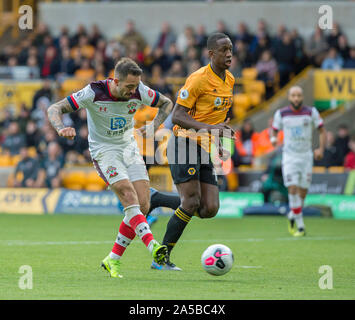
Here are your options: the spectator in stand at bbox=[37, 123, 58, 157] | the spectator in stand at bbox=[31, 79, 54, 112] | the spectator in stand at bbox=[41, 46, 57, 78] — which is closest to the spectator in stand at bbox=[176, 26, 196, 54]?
the spectator in stand at bbox=[41, 46, 57, 78]

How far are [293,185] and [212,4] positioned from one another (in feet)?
43.4

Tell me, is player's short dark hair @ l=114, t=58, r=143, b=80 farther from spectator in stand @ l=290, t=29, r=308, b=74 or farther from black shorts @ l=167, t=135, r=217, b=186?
spectator in stand @ l=290, t=29, r=308, b=74

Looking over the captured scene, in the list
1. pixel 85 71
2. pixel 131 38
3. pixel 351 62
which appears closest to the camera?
pixel 351 62

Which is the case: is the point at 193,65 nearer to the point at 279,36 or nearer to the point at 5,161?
the point at 279,36

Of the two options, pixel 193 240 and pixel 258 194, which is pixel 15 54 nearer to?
pixel 258 194

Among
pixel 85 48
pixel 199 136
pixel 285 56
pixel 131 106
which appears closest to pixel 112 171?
pixel 131 106

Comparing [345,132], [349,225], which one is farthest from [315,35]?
[349,225]

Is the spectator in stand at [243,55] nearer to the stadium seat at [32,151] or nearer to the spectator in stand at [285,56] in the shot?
the spectator in stand at [285,56]

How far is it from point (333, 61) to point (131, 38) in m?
6.37

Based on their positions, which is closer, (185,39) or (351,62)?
(351,62)

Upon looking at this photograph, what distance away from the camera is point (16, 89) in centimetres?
2608

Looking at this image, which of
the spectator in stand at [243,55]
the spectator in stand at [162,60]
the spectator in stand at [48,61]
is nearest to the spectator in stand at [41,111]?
the spectator in stand at [48,61]

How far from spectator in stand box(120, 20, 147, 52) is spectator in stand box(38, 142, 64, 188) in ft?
17.2

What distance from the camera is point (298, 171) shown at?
15.2 metres
